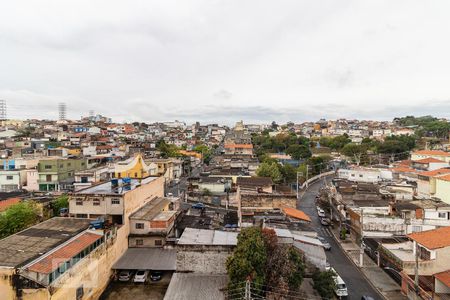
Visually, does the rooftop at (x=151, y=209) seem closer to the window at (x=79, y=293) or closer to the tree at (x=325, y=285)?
the window at (x=79, y=293)

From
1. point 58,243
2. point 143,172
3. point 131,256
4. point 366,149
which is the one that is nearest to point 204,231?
point 131,256

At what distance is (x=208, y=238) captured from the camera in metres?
18.3

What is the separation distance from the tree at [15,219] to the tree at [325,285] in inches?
832

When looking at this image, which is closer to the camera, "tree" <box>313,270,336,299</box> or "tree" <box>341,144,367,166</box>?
"tree" <box>313,270,336,299</box>

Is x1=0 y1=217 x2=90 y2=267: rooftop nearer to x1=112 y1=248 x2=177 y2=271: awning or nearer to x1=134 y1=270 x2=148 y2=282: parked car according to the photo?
x1=112 y1=248 x2=177 y2=271: awning

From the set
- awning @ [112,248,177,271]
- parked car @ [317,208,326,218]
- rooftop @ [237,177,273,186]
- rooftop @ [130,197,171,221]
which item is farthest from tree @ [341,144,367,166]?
awning @ [112,248,177,271]

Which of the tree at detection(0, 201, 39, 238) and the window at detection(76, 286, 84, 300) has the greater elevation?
the tree at detection(0, 201, 39, 238)

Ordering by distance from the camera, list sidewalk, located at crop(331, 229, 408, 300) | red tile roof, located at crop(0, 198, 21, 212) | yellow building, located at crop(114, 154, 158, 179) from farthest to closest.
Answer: yellow building, located at crop(114, 154, 158, 179) → red tile roof, located at crop(0, 198, 21, 212) → sidewalk, located at crop(331, 229, 408, 300)

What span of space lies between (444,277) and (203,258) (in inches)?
506

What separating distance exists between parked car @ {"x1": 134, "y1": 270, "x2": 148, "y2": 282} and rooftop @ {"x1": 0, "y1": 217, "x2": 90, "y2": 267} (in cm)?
446

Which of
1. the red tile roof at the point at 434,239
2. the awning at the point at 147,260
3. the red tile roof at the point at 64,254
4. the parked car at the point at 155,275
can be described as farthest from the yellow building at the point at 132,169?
the red tile roof at the point at 434,239

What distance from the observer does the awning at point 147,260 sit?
742 inches

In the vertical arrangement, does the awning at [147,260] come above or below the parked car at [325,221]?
above

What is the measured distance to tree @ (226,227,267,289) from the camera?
44.2ft
